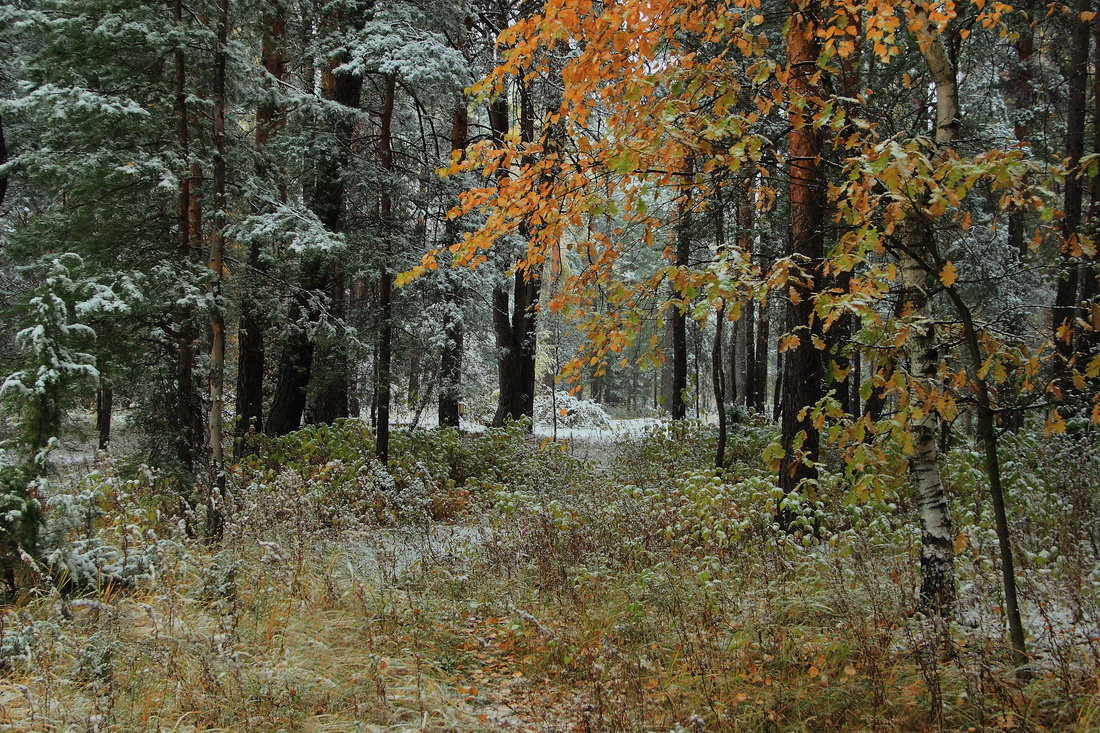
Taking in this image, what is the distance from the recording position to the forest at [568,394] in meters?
3.13

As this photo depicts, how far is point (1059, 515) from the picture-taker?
5734 millimetres

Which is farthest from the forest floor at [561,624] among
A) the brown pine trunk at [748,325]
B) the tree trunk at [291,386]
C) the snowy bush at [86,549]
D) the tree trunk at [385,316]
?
the tree trunk at [291,386]

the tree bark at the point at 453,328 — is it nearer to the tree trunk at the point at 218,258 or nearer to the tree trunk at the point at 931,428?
the tree trunk at the point at 218,258

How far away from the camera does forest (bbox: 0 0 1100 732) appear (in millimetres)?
3135

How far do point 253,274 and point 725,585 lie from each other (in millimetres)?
7095

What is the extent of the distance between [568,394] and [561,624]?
1837 mm

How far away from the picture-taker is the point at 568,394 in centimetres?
561

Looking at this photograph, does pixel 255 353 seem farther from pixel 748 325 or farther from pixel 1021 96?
pixel 1021 96

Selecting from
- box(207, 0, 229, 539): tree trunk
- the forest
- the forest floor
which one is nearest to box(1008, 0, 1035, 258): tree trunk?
the forest

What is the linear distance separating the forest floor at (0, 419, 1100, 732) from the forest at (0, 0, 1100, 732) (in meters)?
0.04

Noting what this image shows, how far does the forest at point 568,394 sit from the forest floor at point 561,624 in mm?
35

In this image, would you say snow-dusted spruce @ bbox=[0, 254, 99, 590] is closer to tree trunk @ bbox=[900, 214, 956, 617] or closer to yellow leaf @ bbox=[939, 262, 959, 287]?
yellow leaf @ bbox=[939, 262, 959, 287]

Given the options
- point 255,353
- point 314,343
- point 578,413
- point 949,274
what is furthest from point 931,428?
point 578,413

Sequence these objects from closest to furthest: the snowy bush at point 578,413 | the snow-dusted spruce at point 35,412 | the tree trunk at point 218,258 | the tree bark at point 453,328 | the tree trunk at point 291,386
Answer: the snow-dusted spruce at point 35,412 → the tree trunk at point 218,258 → the tree bark at point 453,328 → the tree trunk at point 291,386 → the snowy bush at point 578,413
